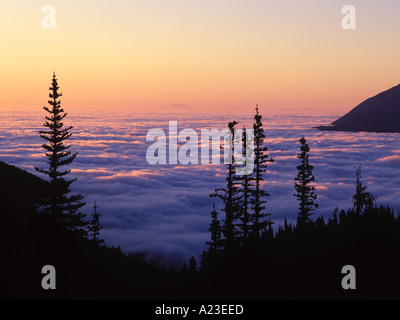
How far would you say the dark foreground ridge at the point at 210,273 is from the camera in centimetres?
2661

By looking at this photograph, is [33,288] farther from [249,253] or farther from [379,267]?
[379,267]

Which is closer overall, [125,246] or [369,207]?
[369,207]

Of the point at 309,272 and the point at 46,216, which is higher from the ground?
the point at 46,216

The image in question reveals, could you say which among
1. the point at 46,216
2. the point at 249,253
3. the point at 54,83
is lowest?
the point at 249,253

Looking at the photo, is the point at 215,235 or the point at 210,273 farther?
the point at 215,235

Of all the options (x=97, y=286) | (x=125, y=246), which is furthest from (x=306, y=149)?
(x=125, y=246)

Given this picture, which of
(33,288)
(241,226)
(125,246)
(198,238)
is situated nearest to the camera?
(33,288)

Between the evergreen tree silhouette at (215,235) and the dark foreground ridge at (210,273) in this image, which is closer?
the dark foreground ridge at (210,273)

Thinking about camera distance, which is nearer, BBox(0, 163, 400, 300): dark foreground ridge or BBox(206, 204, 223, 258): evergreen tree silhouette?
BBox(0, 163, 400, 300): dark foreground ridge

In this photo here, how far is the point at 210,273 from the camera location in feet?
124

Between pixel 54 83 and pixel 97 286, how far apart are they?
15.2 meters

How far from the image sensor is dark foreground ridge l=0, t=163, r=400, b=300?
26.6 m

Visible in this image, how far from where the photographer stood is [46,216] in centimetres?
3139

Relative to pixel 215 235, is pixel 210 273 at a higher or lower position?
lower
